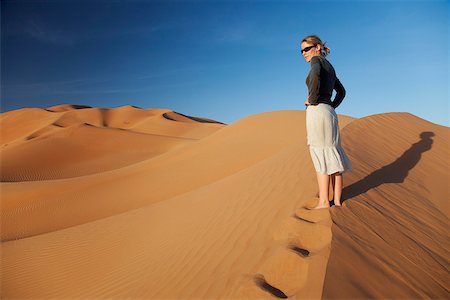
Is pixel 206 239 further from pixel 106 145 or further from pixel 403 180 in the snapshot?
pixel 106 145

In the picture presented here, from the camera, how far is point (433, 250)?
3.53 m

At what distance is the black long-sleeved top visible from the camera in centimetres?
335

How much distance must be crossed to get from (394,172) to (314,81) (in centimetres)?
410

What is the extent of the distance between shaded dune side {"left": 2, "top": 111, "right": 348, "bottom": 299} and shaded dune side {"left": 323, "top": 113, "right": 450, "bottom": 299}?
244 mm

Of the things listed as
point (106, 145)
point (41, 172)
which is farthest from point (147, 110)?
point (41, 172)

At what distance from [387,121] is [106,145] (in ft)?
93.1

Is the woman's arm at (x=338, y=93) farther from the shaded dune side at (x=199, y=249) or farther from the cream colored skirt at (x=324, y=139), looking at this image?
the shaded dune side at (x=199, y=249)

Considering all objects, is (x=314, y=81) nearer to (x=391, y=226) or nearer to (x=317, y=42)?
(x=317, y=42)

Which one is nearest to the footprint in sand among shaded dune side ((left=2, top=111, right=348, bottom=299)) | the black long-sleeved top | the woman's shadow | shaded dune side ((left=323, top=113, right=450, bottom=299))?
shaded dune side ((left=2, top=111, right=348, bottom=299))

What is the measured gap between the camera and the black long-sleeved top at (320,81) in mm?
3352

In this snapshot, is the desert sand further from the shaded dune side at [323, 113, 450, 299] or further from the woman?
the woman

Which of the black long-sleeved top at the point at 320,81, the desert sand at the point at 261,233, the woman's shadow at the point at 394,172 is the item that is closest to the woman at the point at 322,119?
the black long-sleeved top at the point at 320,81

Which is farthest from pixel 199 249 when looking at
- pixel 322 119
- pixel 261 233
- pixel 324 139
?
pixel 322 119

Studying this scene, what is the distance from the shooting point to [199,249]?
13.9 ft
